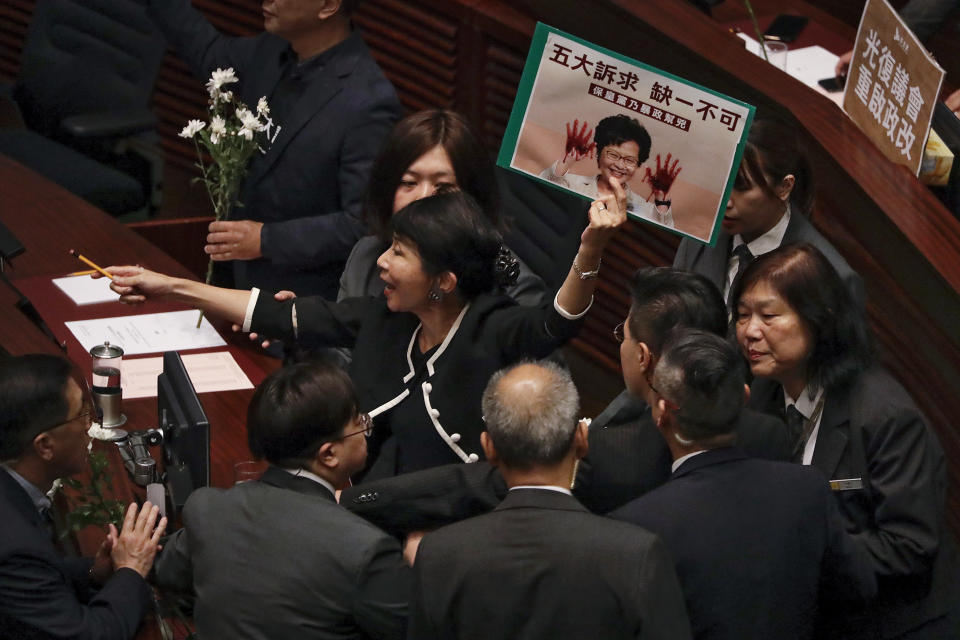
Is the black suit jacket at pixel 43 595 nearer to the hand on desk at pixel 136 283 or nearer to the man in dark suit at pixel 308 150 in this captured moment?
the hand on desk at pixel 136 283

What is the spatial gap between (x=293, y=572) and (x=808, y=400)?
3.77 ft

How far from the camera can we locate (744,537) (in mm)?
2234

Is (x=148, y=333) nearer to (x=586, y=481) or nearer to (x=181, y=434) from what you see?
(x=181, y=434)

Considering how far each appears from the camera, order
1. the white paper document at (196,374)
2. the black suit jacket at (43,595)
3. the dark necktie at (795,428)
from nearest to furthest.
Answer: the black suit jacket at (43,595), the dark necktie at (795,428), the white paper document at (196,374)

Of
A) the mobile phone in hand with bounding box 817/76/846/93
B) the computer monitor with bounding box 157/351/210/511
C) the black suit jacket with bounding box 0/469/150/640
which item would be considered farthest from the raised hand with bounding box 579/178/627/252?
the mobile phone in hand with bounding box 817/76/846/93

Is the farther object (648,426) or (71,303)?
(71,303)

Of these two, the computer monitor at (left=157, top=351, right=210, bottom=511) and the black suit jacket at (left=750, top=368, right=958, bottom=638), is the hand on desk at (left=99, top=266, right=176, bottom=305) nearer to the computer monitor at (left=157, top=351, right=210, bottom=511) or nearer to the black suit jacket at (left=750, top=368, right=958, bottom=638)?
the computer monitor at (left=157, top=351, right=210, bottom=511)

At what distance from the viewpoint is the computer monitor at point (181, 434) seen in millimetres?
2742

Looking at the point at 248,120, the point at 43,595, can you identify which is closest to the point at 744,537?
the point at 43,595

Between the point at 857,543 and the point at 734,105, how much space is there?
3.02ft

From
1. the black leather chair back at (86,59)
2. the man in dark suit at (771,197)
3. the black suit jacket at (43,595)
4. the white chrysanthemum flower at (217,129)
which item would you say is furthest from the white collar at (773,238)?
the black leather chair back at (86,59)

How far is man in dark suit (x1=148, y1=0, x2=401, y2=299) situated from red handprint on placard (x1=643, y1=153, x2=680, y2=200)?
1.03m

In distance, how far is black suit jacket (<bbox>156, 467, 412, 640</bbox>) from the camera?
228cm

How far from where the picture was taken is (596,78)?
2.85 m
